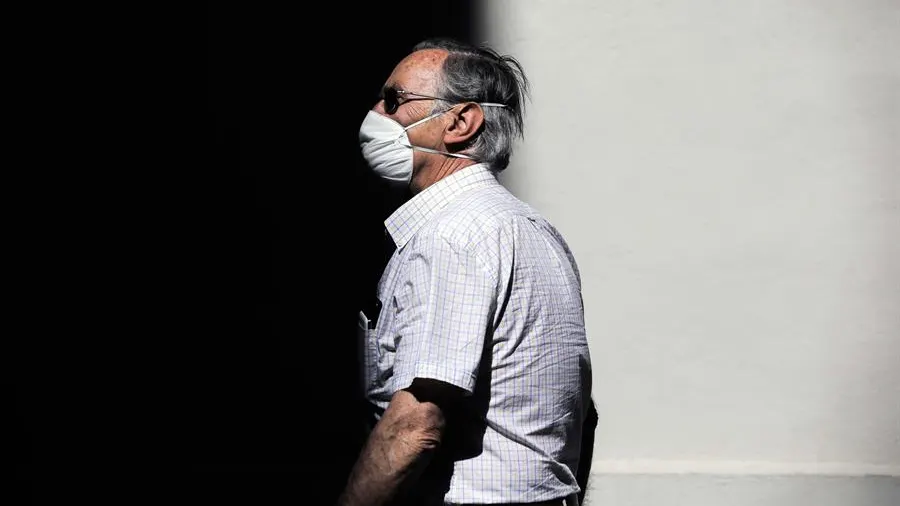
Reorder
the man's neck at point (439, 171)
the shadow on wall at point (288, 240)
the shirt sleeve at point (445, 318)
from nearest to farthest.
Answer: the shirt sleeve at point (445, 318) < the man's neck at point (439, 171) < the shadow on wall at point (288, 240)

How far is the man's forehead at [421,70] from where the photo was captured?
2.28m

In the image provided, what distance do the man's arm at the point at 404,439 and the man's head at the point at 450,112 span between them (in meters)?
0.58

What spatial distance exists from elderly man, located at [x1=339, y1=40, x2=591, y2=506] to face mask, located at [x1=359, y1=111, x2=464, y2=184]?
0.07 m

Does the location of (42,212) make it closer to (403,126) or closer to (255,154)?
(255,154)

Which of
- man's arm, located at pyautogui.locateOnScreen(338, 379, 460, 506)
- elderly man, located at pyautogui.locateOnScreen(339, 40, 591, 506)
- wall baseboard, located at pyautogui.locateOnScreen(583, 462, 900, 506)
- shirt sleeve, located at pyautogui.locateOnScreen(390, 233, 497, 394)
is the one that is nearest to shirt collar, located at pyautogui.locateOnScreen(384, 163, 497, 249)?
elderly man, located at pyautogui.locateOnScreen(339, 40, 591, 506)

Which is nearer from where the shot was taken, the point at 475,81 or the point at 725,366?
the point at 475,81

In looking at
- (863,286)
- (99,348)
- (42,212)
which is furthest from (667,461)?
(42,212)

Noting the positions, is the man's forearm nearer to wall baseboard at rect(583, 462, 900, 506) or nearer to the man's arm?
the man's arm

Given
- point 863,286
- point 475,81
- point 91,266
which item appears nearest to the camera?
point 475,81

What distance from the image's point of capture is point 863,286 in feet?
12.4

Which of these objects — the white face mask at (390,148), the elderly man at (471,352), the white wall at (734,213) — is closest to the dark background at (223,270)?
the white wall at (734,213)

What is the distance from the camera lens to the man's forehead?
2275 mm

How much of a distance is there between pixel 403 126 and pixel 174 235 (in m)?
1.97

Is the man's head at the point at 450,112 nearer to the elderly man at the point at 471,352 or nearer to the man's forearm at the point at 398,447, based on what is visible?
the elderly man at the point at 471,352
